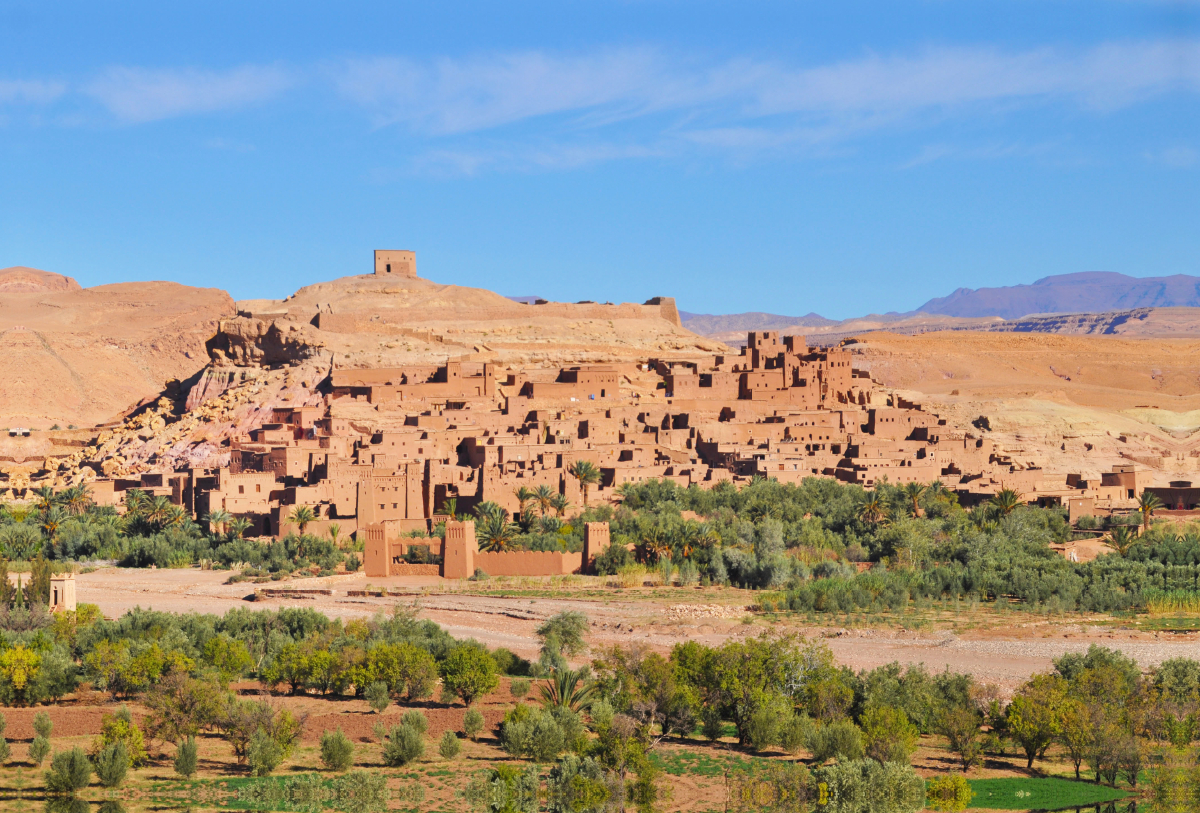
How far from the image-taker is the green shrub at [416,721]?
24438 mm

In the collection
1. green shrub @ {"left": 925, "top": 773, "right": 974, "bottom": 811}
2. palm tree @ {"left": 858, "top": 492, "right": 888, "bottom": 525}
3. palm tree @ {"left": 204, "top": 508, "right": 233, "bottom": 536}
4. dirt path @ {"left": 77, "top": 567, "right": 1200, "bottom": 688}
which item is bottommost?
green shrub @ {"left": 925, "top": 773, "right": 974, "bottom": 811}

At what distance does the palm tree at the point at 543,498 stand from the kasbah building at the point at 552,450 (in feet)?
1.74

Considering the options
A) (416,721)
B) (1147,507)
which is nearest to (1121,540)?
(1147,507)

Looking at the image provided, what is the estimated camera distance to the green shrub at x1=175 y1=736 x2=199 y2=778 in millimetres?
22578

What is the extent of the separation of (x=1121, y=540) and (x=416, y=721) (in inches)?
983

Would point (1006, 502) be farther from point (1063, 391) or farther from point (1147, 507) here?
point (1063, 391)

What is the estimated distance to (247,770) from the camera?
2317 centimetres

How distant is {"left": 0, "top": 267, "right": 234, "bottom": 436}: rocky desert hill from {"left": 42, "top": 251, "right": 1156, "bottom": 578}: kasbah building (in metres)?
35.5

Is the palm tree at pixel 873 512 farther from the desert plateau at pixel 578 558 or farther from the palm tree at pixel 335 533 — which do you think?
the palm tree at pixel 335 533

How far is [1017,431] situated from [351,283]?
111 feet

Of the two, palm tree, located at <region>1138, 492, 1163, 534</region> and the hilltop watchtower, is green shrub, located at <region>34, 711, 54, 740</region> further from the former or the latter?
the hilltop watchtower

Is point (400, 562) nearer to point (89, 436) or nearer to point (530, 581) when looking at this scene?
point (530, 581)

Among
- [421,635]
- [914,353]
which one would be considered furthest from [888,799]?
[914,353]

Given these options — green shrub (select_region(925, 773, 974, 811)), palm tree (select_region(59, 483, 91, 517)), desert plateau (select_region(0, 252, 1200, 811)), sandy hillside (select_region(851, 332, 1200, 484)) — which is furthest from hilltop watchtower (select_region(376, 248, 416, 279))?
green shrub (select_region(925, 773, 974, 811))
